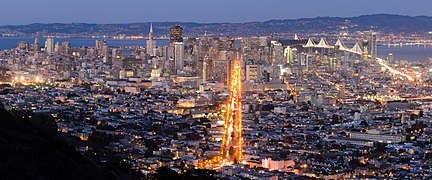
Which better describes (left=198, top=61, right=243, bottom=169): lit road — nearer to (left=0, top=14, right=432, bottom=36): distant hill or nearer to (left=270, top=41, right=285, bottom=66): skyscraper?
(left=270, top=41, right=285, bottom=66): skyscraper

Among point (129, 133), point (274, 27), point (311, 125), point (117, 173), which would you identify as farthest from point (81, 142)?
point (274, 27)

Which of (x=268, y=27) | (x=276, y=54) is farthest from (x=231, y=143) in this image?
(x=268, y=27)

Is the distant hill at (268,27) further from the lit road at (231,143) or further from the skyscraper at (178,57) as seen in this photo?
the lit road at (231,143)

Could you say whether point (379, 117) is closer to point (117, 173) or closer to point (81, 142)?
point (81, 142)

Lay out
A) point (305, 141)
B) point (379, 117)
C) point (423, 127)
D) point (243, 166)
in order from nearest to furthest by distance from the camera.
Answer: point (243, 166), point (305, 141), point (423, 127), point (379, 117)

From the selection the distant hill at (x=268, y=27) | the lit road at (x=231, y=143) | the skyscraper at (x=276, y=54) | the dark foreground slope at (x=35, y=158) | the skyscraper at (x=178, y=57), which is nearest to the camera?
the dark foreground slope at (x=35, y=158)

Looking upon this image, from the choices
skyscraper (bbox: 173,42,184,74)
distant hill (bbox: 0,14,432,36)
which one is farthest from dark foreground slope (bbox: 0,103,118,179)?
distant hill (bbox: 0,14,432,36)

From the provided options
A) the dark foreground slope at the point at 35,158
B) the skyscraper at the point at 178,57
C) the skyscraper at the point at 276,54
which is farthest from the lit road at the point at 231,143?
the skyscraper at the point at 276,54

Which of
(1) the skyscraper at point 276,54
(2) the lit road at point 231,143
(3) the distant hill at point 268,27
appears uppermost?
(3) the distant hill at point 268,27
